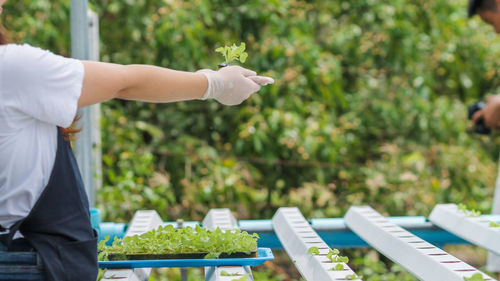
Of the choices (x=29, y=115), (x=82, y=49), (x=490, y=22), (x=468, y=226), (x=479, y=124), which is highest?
(x=490, y=22)

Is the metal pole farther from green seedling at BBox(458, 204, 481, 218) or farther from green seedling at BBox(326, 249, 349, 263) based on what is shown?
green seedling at BBox(458, 204, 481, 218)

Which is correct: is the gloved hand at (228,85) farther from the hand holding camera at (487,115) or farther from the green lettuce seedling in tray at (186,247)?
the hand holding camera at (487,115)

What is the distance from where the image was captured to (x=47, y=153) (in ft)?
4.06

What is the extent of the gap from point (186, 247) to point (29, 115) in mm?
608

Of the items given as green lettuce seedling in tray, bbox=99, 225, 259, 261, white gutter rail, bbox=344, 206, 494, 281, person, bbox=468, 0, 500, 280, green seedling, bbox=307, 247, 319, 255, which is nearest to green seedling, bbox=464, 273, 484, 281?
white gutter rail, bbox=344, 206, 494, 281

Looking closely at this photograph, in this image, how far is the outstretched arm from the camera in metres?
1.28

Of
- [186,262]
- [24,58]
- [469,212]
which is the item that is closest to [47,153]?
[24,58]

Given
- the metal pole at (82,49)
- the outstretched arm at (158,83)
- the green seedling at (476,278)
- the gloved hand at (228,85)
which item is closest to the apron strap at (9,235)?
the outstretched arm at (158,83)

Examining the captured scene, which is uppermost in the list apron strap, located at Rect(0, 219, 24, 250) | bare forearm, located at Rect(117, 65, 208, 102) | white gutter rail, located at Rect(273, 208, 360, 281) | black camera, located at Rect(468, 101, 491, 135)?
bare forearm, located at Rect(117, 65, 208, 102)

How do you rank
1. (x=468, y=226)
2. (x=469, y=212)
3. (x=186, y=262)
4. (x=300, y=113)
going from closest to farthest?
(x=186, y=262), (x=468, y=226), (x=469, y=212), (x=300, y=113)

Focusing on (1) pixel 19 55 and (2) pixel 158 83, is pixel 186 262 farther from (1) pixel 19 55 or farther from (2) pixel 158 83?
(1) pixel 19 55

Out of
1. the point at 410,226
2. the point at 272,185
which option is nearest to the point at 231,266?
the point at 410,226

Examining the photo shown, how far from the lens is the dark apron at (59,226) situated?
1.24 meters

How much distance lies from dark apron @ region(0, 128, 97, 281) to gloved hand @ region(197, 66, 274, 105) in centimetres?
42
